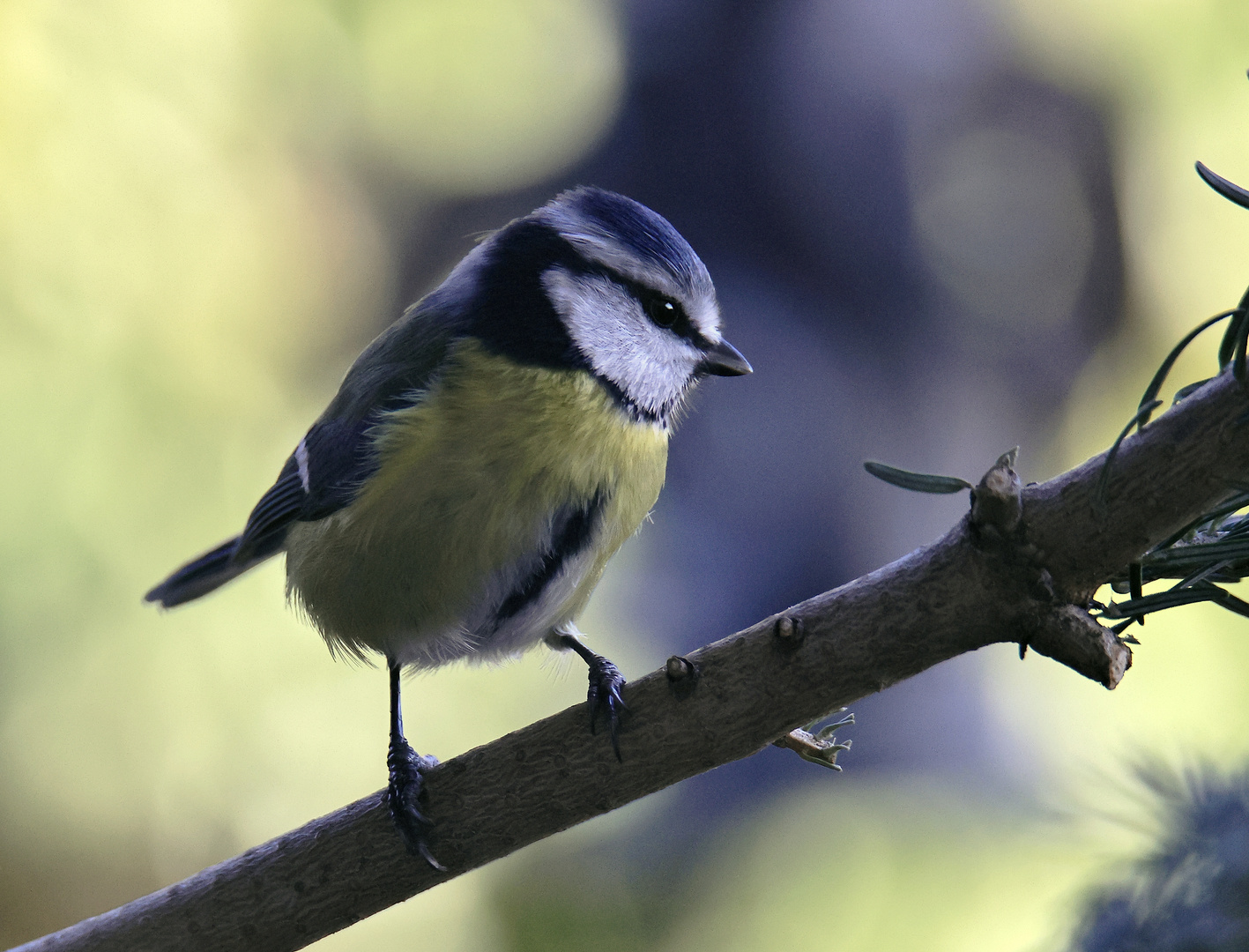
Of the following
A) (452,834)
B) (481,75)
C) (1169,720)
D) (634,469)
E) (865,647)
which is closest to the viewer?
(865,647)

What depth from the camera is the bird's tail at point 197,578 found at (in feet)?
3.15

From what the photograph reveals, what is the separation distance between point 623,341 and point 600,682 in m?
0.26

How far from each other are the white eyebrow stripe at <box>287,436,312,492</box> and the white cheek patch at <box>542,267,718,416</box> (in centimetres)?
25

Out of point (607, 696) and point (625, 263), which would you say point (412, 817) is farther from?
point (625, 263)

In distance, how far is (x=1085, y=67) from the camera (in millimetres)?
1226

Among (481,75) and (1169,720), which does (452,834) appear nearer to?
(1169,720)

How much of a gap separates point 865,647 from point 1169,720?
0.54 meters

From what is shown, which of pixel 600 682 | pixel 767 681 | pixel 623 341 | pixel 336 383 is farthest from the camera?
pixel 336 383

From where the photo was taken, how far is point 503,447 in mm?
654

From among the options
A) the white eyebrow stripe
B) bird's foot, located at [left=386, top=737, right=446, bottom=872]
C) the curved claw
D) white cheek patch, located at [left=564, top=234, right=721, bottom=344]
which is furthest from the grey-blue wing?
the curved claw

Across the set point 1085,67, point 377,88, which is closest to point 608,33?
point 377,88

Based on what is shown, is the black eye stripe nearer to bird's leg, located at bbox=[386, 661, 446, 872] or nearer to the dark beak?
the dark beak

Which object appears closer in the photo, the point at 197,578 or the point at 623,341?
the point at 623,341

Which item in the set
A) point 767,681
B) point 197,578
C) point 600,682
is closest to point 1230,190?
point 767,681
